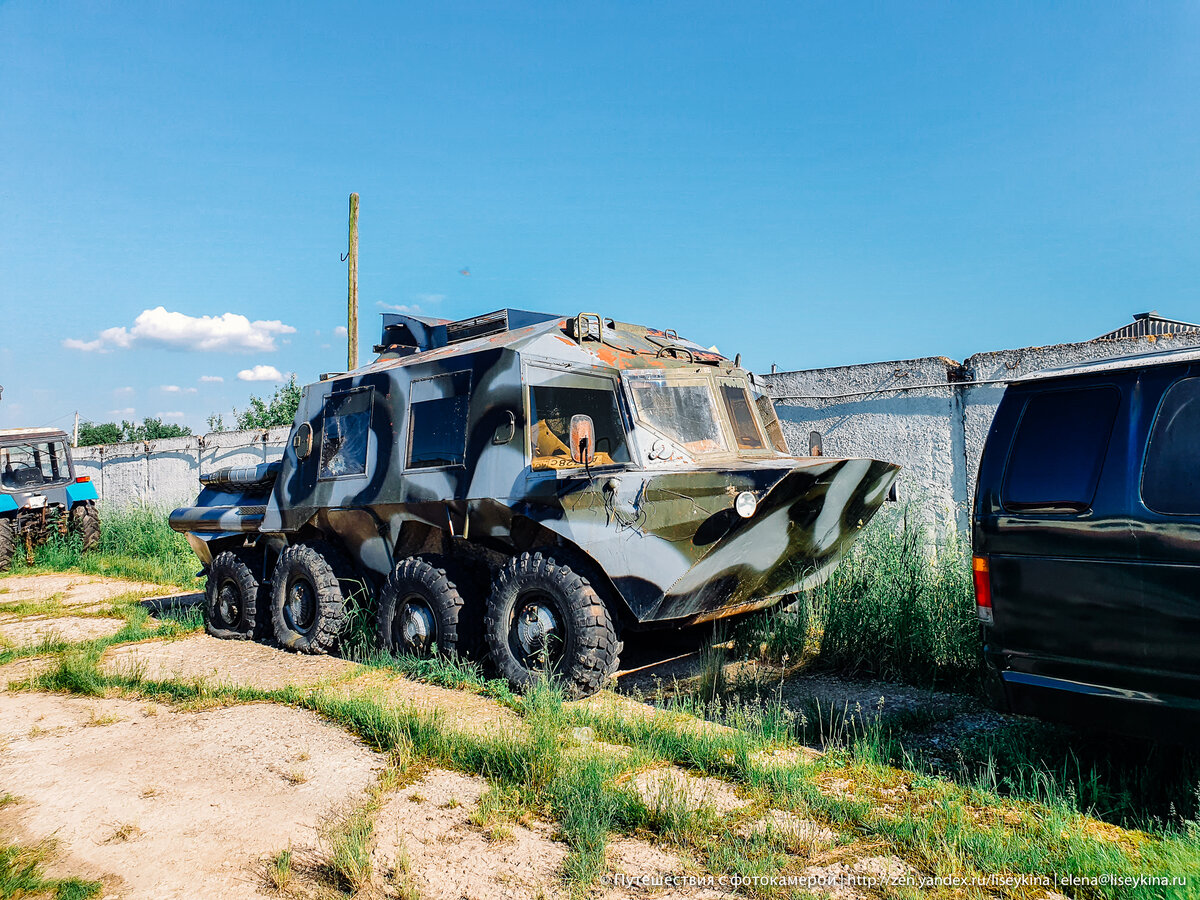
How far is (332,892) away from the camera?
2922 millimetres

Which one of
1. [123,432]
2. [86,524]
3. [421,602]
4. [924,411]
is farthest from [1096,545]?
[123,432]

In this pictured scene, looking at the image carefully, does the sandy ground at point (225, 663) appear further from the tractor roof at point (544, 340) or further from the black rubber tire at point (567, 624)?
the tractor roof at point (544, 340)

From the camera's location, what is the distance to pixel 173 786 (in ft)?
13.4

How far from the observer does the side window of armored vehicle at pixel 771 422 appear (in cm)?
663

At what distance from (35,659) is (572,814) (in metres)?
6.06

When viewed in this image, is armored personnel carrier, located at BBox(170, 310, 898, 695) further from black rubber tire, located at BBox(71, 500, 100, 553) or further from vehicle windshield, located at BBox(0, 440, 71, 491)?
vehicle windshield, located at BBox(0, 440, 71, 491)

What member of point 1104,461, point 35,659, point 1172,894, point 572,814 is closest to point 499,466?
point 572,814

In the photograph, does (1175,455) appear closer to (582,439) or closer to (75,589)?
(582,439)

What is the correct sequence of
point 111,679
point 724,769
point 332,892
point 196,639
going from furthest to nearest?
point 196,639
point 111,679
point 724,769
point 332,892

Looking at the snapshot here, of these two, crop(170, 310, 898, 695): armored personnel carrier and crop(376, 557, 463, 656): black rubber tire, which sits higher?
crop(170, 310, 898, 695): armored personnel carrier

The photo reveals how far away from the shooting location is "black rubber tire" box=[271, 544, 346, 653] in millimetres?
6969

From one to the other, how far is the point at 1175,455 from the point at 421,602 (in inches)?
185

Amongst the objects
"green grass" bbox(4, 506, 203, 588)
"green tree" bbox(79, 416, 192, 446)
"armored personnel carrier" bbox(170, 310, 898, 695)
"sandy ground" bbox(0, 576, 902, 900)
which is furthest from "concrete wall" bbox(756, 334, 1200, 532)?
"green tree" bbox(79, 416, 192, 446)

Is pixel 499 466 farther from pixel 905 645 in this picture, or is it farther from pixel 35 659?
pixel 35 659
